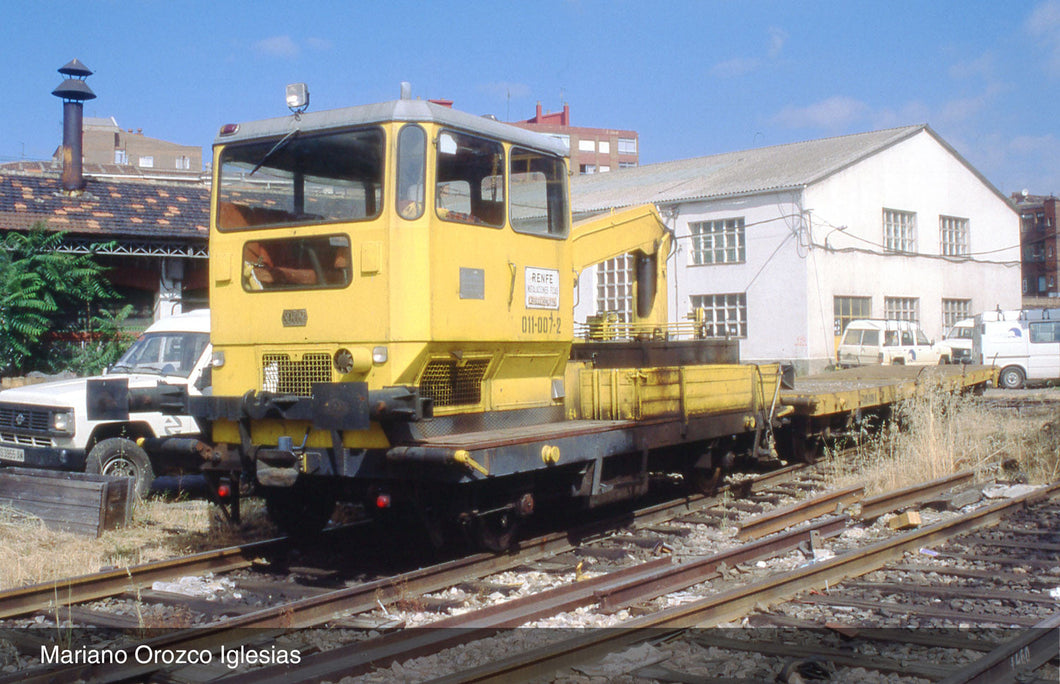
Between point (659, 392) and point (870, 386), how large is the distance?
6172 millimetres

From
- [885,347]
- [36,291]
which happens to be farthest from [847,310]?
[36,291]

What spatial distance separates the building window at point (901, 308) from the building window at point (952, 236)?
2485mm

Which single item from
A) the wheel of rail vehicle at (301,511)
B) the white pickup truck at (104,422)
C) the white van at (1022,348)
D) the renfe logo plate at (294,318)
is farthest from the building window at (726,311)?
the renfe logo plate at (294,318)

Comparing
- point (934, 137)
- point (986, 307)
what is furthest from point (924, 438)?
point (986, 307)

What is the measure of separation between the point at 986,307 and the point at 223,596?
33.3 meters

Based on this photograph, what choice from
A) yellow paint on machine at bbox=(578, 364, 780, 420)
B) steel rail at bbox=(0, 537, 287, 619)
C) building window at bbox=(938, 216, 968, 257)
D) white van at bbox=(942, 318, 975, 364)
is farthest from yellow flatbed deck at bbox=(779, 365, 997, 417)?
building window at bbox=(938, 216, 968, 257)

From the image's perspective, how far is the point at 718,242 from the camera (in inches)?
1133

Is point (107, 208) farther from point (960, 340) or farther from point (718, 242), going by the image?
point (960, 340)

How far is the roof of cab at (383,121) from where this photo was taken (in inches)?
257

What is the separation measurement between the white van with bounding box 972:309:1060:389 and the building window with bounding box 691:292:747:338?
21.1 feet

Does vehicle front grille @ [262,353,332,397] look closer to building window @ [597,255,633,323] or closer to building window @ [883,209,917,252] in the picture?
building window @ [597,255,633,323]

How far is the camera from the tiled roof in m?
16.8

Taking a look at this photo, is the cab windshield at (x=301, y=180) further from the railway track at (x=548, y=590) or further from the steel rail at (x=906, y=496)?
the steel rail at (x=906, y=496)

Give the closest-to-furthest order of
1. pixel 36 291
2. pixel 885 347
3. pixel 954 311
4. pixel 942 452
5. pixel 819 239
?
pixel 942 452 → pixel 36 291 → pixel 885 347 → pixel 819 239 → pixel 954 311
